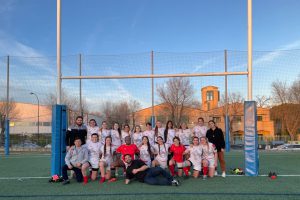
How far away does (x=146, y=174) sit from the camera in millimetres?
7117

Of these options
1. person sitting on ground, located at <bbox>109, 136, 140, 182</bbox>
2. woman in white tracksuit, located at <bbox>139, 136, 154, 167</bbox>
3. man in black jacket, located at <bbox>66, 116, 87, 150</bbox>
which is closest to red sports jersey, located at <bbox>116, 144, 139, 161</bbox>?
person sitting on ground, located at <bbox>109, 136, 140, 182</bbox>

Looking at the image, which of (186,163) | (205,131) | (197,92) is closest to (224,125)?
(197,92)

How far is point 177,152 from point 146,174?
50.1 inches

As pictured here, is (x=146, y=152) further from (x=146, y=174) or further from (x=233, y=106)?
(x=233, y=106)

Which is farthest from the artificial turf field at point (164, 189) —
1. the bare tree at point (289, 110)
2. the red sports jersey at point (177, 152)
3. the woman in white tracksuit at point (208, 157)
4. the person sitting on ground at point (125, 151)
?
the bare tree at point (289, 110)

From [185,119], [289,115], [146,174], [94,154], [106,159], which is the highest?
[289,115]

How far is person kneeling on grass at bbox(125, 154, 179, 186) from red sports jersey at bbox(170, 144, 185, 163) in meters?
1.06

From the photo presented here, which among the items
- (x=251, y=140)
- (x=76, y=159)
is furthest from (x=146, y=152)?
(x=251, y=140)

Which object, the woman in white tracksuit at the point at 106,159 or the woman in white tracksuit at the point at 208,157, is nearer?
the woman in white tracksuit at the point at 106,159

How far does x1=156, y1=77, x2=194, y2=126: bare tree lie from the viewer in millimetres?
14961

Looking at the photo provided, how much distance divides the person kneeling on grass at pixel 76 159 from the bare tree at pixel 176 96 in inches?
305

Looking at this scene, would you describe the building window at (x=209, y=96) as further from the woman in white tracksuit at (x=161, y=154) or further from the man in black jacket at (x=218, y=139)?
the woman in white tracksuit at (x=161, y=154)

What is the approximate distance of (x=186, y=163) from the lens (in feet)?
26.1

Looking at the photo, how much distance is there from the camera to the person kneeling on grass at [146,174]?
22.1 feet
